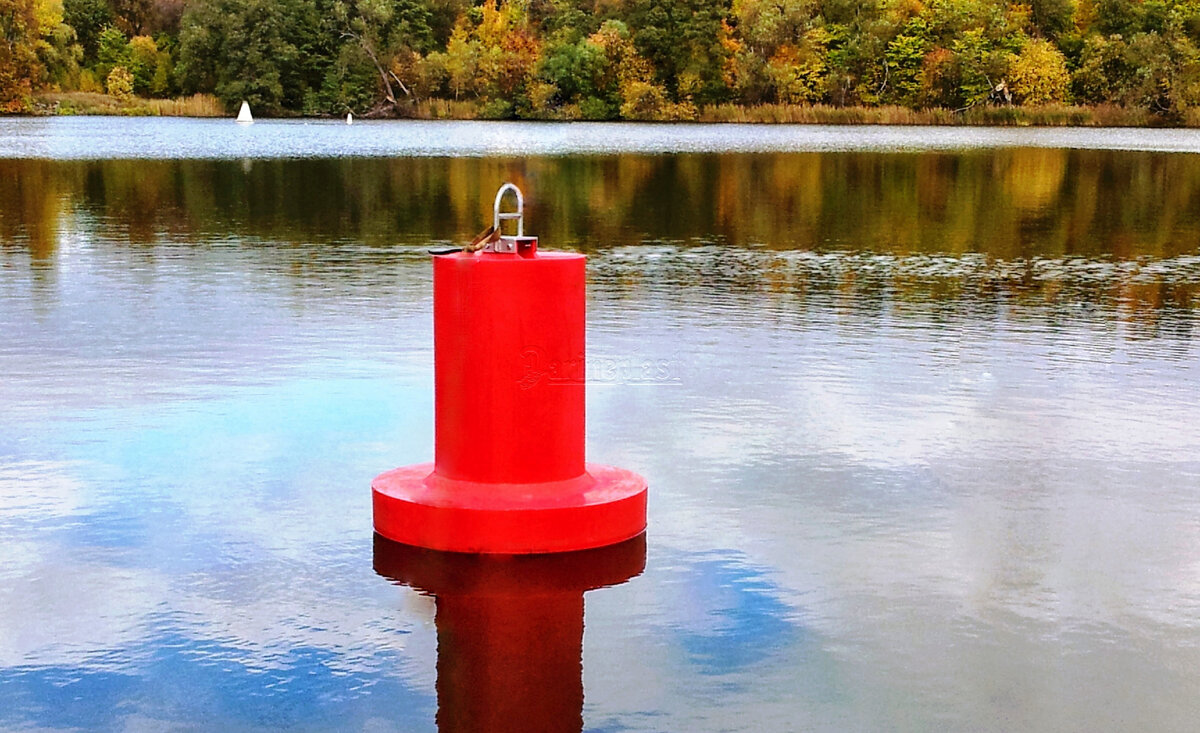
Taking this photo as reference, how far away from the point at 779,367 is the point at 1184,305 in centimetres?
550

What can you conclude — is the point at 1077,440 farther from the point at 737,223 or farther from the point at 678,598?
the point at 737,223

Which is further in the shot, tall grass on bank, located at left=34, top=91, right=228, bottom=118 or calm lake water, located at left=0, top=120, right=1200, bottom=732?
tall grass on bank, located at left=34, top=91, right=228, bottom=118

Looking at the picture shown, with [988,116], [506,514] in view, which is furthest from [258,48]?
[506,514]

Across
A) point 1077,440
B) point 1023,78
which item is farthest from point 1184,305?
point 1023,78

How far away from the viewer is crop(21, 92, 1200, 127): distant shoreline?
288 feet

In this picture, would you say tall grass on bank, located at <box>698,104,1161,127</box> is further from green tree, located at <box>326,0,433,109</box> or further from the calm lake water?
the calm lake water

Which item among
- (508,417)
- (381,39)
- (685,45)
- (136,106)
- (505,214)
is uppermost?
(381,39)

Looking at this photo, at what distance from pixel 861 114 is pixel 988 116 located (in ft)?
23.5

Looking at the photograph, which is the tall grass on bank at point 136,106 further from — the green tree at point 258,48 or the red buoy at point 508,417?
the red buoy at point 508,417

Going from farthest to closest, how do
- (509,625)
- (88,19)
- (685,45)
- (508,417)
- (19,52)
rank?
1. (88,19)
2. (685,45)
3. (19,52)
4. (508,417)
5. (509,625)

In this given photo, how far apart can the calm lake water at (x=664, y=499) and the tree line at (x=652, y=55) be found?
80618 millimetres

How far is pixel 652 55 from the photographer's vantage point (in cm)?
10381

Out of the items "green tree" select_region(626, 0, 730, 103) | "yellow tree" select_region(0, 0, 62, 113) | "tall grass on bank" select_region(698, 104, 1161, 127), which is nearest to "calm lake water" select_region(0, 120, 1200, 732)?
"tall grass on bank" select_region(698, 104, 1161, 127)

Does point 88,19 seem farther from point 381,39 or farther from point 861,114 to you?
point 861,114
